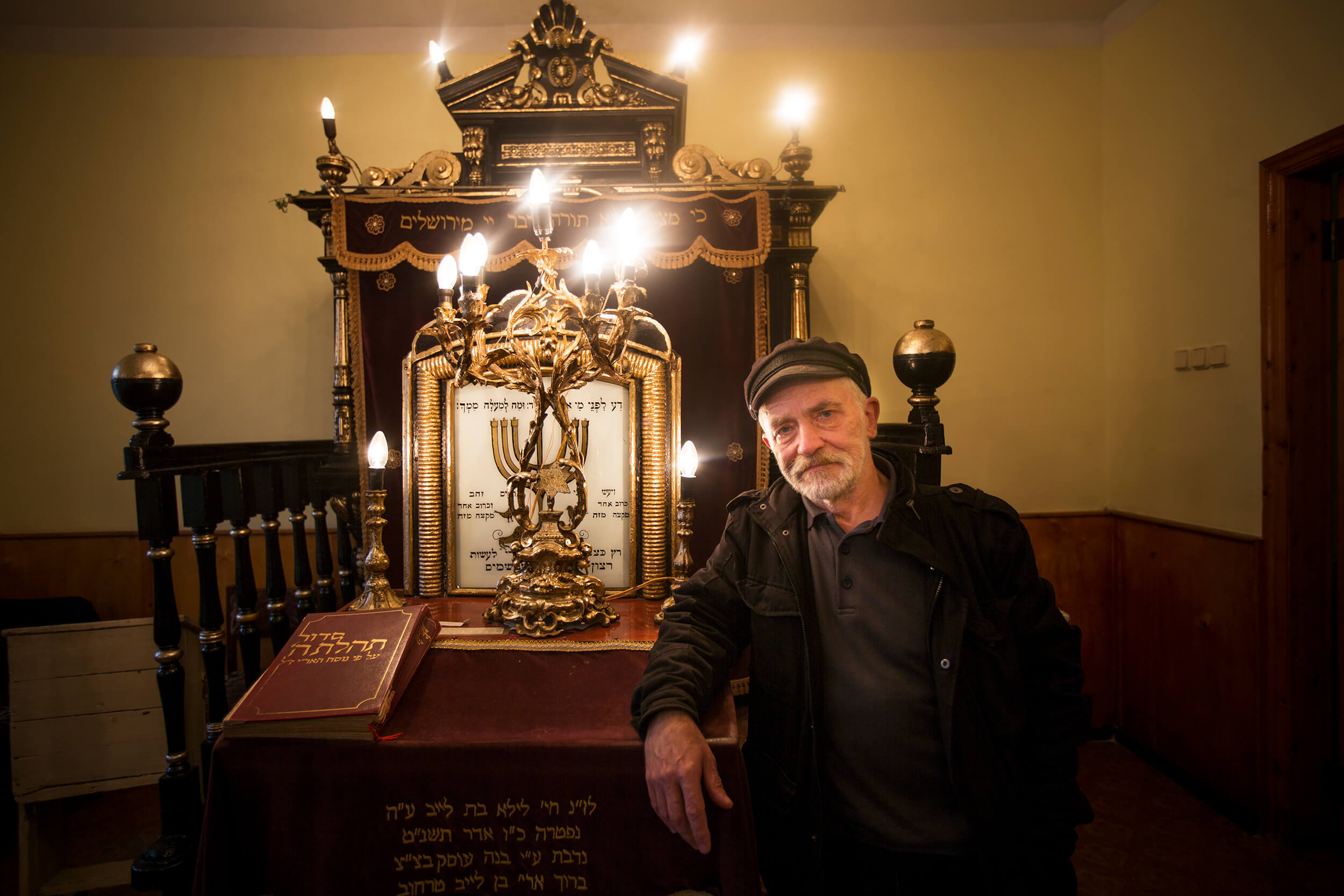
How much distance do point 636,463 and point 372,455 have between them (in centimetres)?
110

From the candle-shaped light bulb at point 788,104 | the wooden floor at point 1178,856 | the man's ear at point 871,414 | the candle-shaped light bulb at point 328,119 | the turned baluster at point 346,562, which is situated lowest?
the wooden floor at point 1178,856

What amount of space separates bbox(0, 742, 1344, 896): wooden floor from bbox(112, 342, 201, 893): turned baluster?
32.8 inches

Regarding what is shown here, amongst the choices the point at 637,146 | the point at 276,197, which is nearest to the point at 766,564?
the point at 637,146

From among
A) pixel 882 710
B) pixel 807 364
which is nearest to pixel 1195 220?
pixel 807 364

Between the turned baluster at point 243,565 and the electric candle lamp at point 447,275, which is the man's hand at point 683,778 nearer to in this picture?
the electric candle lamp at point 447,275

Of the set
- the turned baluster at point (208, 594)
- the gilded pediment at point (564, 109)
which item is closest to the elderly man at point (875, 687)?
the turned baluster at point (208, 594)

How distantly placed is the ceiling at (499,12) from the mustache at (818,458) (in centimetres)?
289

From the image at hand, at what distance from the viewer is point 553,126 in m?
2.79

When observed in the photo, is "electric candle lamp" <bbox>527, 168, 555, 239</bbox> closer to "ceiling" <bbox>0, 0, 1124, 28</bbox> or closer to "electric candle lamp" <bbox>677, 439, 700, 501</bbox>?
"electric candle lamp" <bbox>677, 439, 700, 501</bbox>

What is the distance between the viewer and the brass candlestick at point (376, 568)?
1782 mm

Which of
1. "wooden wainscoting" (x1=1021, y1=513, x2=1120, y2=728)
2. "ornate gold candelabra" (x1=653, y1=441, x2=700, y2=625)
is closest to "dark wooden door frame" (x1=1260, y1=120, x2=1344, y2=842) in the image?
"wooden wainscoting" (x1=1021, y1=513, x2=1120, y2=728)

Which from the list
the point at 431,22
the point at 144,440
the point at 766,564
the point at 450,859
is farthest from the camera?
the point at 431,22

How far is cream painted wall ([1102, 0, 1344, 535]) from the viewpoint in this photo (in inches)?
93.8

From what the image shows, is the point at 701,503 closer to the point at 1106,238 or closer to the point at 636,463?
the point at 636,463
